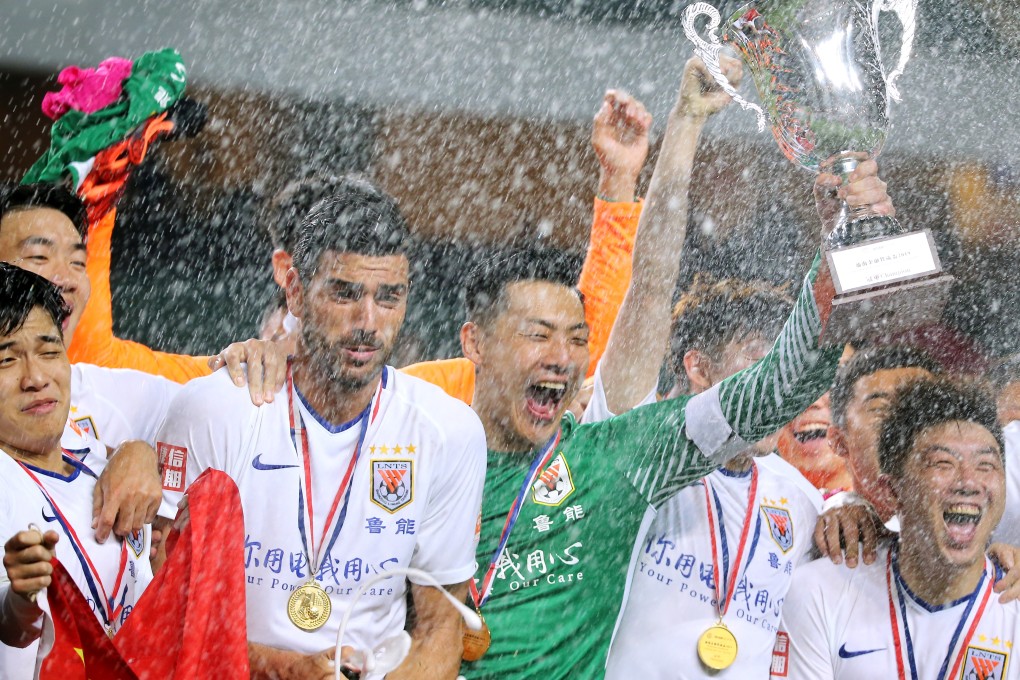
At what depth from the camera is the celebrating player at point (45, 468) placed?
236 cm

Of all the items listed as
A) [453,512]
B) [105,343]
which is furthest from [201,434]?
[453,512]

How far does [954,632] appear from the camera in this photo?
3004 millimetres

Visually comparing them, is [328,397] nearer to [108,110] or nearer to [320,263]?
[320,263]

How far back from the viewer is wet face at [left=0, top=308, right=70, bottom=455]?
2414 mm

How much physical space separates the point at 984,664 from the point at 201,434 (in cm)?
196

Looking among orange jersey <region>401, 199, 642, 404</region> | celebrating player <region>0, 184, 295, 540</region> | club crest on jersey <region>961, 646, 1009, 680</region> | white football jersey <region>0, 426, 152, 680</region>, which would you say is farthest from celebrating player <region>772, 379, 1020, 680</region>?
white football jersey <region>0, 426, 152, 680</region>

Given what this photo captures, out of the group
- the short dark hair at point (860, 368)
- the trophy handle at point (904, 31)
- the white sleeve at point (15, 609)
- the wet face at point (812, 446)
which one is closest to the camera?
the white sleeve at point (15, 609)

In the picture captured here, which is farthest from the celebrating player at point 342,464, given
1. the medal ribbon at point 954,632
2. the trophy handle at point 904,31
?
the trophy handle at point 904,31

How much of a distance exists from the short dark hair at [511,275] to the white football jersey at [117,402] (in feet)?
2.51

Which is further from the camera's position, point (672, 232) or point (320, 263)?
point (672, 232)

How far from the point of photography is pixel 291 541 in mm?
2715

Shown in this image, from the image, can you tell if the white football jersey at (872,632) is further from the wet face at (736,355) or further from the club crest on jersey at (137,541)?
the club crest on jersey at (137,541)

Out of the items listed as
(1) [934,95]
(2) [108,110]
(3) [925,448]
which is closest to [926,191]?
(1) [934,95]

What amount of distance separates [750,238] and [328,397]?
1.98 meters
